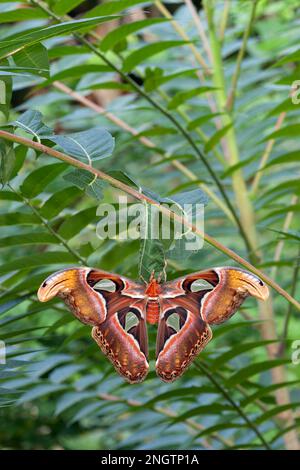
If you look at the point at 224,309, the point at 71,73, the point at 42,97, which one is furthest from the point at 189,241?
the point at 42,97

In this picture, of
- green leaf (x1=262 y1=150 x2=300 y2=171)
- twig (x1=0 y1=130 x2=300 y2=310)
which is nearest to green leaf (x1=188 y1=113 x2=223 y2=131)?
green leaf (x1=262 y1=150 x2=300 y2=171)

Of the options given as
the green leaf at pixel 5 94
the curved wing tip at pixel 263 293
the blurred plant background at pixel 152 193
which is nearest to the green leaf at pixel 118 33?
the blurred plant background at pixel 152 193

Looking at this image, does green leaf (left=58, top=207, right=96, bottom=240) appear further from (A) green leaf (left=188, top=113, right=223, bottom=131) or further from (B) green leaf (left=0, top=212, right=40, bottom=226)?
(A) green leaf (left=188, top=113, right=223, bottom=131)

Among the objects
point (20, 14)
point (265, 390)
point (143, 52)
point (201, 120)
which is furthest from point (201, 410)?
point (20, 14)

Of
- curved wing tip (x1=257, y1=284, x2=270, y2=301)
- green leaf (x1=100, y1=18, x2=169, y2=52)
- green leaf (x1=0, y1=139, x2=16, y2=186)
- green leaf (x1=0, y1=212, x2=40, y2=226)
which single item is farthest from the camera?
green leaf (x1=100, y1=18, x2=169, y2=52)

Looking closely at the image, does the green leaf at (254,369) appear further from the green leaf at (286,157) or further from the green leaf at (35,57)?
the green leaf at (35,57)

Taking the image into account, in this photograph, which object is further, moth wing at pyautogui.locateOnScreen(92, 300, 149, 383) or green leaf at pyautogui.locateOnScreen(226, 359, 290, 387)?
green leaf at pyautogui.locateOnScreen(226, 359, 290, 387)
